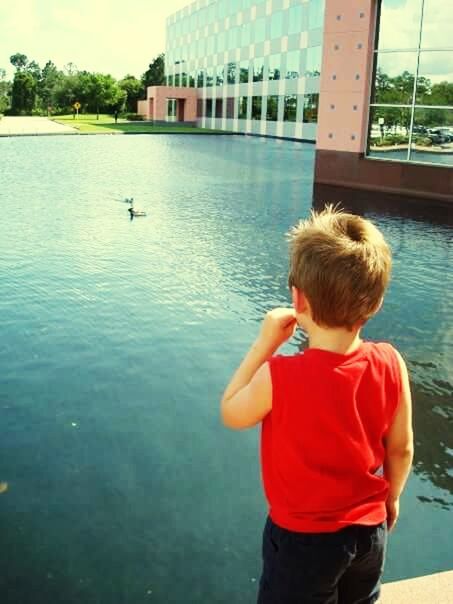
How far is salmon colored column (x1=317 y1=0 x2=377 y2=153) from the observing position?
2153cm

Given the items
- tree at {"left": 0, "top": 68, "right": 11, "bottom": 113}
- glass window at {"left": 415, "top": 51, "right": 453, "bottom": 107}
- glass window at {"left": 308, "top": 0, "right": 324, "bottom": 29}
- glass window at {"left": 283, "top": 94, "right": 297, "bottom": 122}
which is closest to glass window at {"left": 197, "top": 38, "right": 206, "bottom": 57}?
glass window at {"left": 283, "top": 94, "right": 297, "bottom": 122}

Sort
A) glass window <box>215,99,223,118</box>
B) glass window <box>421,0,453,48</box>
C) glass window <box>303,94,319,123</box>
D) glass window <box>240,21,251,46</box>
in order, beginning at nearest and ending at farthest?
glass window <box>421,0,453,48</box> → glass window <box>303,94,319,123</box> → glass window <box>240,21,251,46</box> → glass window <box>215,99,223,118</box>

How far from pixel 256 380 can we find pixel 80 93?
3713 inches

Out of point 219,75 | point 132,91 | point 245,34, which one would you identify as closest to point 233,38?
point 245,34

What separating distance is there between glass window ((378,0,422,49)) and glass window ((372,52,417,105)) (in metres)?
0.34

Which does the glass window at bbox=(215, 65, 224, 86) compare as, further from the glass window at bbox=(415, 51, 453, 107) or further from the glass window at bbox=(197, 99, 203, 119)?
the glass window at bbox=(415, 51, 453, 107)

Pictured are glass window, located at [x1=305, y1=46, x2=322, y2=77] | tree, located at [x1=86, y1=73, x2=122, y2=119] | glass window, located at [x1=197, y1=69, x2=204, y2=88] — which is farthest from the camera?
tree, located at [x1=86, y1=73, x2=122, y2=119]

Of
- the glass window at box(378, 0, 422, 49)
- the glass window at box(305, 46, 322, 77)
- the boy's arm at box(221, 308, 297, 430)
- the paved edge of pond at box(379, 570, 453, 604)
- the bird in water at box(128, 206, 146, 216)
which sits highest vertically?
the glass window at box(305, 46, 322, 77)

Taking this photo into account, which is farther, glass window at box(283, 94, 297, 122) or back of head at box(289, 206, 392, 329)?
glass window at box(283, 94, 297, 122)

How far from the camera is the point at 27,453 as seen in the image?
4324 mm

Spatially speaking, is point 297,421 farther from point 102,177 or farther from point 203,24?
point 203,24

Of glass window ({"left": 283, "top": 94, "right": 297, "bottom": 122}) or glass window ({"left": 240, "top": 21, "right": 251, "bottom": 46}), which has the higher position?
glass window ({"left": 240, "top": 21, "right": 251, "bottom": 46})

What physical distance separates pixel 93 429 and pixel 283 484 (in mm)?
3247

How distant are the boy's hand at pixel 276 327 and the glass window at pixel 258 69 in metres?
55.5
